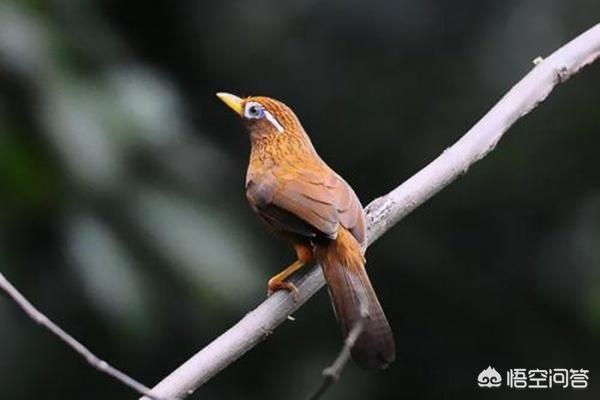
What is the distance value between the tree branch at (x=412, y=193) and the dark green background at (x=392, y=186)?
5.74ft

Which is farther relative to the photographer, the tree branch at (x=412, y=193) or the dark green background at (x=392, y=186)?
the dark green background at (x=392, y=186)

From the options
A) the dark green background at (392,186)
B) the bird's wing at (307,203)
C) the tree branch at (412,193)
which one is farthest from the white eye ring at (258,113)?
the dark green background at (392,186)

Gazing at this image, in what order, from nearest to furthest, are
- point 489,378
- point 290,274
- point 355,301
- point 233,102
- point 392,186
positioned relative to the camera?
point 355,301, point 290,274, point 233,102, point 489,378, point 392,186

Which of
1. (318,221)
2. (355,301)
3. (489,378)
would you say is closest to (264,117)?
(318,221)

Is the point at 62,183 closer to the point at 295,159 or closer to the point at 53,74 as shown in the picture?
the point at 53,74

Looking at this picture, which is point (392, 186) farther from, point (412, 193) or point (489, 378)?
point (412, 193)

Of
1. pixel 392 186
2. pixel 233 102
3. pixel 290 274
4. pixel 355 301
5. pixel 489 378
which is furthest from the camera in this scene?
pixel 392 186

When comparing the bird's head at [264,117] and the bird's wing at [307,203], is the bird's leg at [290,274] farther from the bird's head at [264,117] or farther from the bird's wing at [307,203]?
the bird's head at [264,117]

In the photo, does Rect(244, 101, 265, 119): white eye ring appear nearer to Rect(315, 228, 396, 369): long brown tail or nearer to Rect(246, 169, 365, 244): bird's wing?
Rect(246, 169, 365, 244): bird's wing

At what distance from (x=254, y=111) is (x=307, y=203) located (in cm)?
68

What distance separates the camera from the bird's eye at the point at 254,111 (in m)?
4.68

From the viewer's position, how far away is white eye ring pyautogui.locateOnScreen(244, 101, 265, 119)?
468 centimetres

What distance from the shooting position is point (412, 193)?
13.2 ft

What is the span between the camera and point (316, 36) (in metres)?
7.43
